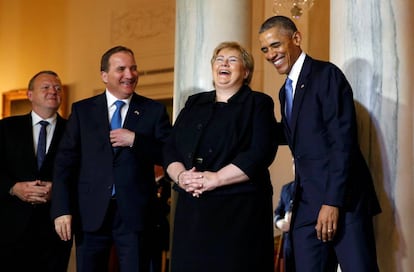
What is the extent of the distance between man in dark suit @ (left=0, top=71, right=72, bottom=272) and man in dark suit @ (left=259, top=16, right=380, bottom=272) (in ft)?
5.83

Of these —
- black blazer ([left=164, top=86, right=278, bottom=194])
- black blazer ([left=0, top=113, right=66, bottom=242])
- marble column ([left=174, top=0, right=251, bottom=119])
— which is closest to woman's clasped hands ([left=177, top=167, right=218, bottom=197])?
black blazer ([left=164, top=86, right=278, bottom=194])

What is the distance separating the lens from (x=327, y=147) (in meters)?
3.24

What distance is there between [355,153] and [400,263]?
73 cm

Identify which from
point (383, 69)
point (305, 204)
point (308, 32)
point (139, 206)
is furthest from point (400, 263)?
point (308, 32)

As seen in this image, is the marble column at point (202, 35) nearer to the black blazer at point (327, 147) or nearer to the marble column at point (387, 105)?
the marble column at point (387, 105)

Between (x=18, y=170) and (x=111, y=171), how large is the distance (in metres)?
0.97

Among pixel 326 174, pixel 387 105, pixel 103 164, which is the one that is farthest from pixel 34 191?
pixel 387 105

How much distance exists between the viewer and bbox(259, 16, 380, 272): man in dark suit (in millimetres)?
3141

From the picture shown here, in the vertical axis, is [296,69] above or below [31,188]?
above

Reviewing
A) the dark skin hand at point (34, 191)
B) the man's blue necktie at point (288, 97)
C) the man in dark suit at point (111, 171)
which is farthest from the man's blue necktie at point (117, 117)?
the man's blue necktie at point (288, 97)

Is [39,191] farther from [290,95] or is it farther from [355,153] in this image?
[355,153]

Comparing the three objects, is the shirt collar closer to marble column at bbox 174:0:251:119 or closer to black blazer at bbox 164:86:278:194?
black blazer at bbox 164:86:278:194

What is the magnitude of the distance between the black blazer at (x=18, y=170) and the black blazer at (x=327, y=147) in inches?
72.3

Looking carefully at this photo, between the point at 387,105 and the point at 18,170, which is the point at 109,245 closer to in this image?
the point at 18,170
